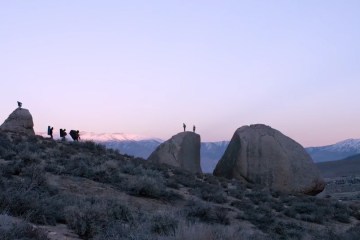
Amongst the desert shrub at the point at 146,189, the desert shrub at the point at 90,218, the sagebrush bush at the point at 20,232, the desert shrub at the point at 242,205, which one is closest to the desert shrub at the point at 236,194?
the desert shrub at the point at 242,205

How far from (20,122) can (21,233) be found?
3338cm

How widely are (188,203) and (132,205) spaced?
8.25 feet

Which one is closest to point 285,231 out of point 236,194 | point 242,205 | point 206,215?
point 206,215

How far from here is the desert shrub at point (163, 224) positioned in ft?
28.2

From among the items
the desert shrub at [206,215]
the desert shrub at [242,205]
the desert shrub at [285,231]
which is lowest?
the desert shrub at [285,231]

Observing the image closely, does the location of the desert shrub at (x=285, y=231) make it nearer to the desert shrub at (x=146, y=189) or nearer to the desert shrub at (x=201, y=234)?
the desert shrub at (x=146, y=189)

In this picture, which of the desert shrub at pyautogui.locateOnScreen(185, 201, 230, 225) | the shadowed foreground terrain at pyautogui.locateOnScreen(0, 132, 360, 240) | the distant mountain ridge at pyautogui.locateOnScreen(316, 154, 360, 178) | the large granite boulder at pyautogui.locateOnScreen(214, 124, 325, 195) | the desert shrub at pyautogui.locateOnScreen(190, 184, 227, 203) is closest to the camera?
the shadowed foreground terrain at pyautogui.locateOnScreen(0, 132, 360, 240)

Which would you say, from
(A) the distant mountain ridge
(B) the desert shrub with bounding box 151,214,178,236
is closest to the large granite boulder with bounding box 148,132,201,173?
(B) the desert shrub with bounding box 151,214,178,236

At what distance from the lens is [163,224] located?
8.95m

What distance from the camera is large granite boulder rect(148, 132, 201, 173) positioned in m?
36.7

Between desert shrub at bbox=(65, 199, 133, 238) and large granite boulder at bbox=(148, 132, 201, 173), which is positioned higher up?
large granite boulder at bbox=(148, 132, 201, 173)

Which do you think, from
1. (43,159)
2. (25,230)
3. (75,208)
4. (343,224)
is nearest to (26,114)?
(43,159)

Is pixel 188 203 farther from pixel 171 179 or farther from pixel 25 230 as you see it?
pixel 25 230

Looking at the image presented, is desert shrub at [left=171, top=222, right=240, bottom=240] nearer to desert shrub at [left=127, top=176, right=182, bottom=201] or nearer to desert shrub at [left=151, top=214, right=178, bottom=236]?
desert shrub at [left=151, top=214, right=178, bottom=236]
